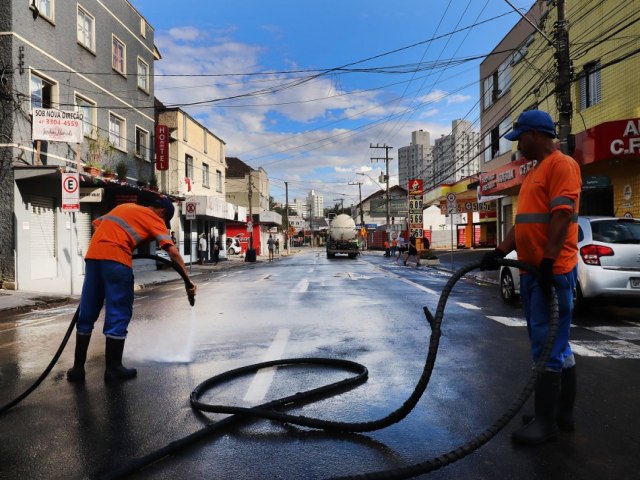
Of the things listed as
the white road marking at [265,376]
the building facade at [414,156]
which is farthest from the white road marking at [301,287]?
the building facade at [414,156]

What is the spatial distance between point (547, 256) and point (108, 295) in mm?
3691

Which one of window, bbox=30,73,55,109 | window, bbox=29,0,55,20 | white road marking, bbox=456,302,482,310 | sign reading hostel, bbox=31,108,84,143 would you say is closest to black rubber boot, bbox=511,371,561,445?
white road marking, bbox=456,302,482,310

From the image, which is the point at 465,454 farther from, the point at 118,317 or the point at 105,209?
the point at 105,209

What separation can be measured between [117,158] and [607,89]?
1859 centimetres

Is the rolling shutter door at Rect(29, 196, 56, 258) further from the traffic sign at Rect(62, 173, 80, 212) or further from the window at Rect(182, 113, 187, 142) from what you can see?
the window at Rect(182, 113, 187, 142)

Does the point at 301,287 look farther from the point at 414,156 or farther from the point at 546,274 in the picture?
the point at 414,156

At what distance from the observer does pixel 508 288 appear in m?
10.1

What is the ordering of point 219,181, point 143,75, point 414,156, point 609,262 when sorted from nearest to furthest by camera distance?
1. point 609,262
2. point 143,75
3. point 219,181
4. point 414,156

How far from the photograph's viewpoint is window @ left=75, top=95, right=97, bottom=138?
17608mm

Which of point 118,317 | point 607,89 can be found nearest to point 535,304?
point 118,317

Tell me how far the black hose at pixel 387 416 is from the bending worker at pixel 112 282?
1.04 m

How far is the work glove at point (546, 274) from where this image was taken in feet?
9.67

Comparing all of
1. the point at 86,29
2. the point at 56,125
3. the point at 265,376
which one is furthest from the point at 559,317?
the point at 86,29

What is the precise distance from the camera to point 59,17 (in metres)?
16.0
